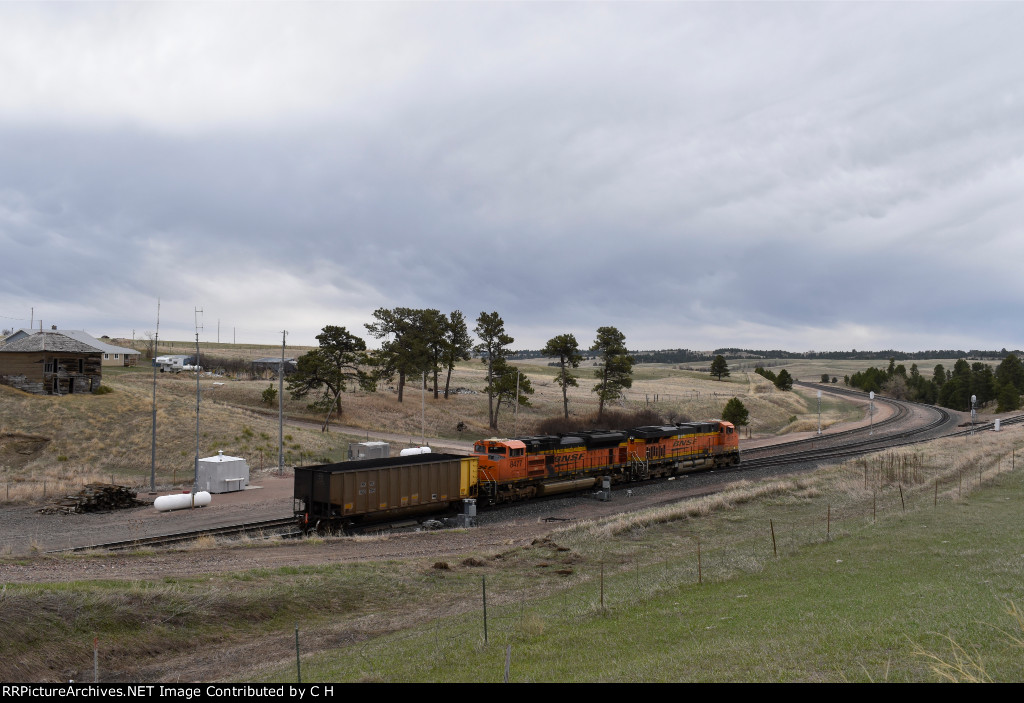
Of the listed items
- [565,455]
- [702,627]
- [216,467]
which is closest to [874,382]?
Answer: [565,455]

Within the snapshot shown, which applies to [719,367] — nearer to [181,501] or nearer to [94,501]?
[181,501]

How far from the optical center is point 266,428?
61.2 metres

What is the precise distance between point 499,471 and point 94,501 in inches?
857

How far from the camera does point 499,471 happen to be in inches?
1491

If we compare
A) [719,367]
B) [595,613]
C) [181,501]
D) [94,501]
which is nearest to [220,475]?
[181,501]

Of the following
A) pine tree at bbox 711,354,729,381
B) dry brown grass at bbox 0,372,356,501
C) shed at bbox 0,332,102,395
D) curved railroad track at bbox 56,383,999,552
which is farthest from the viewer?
pine tree at bbox 711,354,729,381

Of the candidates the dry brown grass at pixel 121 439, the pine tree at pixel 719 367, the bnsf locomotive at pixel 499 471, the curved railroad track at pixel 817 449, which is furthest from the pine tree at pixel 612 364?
the pine tree at pixel 719 367

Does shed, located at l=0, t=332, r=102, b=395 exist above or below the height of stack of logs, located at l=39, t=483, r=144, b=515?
above

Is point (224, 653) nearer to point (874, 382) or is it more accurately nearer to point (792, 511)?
point (792, 511)

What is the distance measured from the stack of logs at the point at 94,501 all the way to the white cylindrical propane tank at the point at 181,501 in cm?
165

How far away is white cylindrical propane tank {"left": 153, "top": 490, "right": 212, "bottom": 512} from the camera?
116 ft

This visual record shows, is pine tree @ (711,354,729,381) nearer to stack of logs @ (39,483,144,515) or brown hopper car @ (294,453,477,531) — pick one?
brown hopper car @ (294,453,477,531)

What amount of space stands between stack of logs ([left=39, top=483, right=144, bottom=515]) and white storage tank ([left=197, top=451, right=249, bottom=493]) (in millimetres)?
4260

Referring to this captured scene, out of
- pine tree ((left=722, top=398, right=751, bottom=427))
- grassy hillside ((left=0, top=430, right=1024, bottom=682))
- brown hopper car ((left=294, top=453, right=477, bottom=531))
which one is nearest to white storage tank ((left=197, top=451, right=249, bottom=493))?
brown hopper car ((left=294, top=453, right=477, bottom=531))
